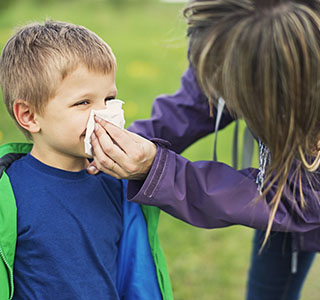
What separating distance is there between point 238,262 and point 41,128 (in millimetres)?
2235

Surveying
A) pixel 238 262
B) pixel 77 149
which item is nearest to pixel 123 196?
pixel 77 149

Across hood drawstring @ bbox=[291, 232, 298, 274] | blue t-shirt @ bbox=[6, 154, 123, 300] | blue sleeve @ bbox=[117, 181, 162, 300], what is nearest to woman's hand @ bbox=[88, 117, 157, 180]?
blue t-shirt @ bbox=[6, 154, 123, 300]

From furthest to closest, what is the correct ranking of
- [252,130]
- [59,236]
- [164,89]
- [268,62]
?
[164,89], [59,236], [252,130], [268,62]

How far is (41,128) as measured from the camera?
70.2 inches

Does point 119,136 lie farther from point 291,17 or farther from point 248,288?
point 248,288

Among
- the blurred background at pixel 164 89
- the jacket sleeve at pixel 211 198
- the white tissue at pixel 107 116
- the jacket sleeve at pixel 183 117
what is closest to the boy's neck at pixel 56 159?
the white tissue at pixel 107 116

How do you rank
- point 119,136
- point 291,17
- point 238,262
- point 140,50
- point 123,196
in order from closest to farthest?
point 291,17 < point 119,136 < point 123,196 < point 238,262 < point 140,50

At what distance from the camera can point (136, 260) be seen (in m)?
1.96

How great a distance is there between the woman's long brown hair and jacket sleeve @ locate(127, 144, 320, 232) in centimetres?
23

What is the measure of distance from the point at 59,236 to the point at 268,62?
97 centimetres

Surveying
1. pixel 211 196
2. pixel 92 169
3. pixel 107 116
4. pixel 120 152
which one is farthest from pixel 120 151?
pixel 211 196

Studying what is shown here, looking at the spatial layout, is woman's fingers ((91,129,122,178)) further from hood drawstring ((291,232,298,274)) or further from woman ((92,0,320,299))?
hood drawstring ((291,232,298,274))

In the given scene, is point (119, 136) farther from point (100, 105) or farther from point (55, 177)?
point (55, 177)

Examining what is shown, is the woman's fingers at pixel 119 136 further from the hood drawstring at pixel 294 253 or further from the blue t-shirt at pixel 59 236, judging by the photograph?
the hood drawstring at pixel 294 253
